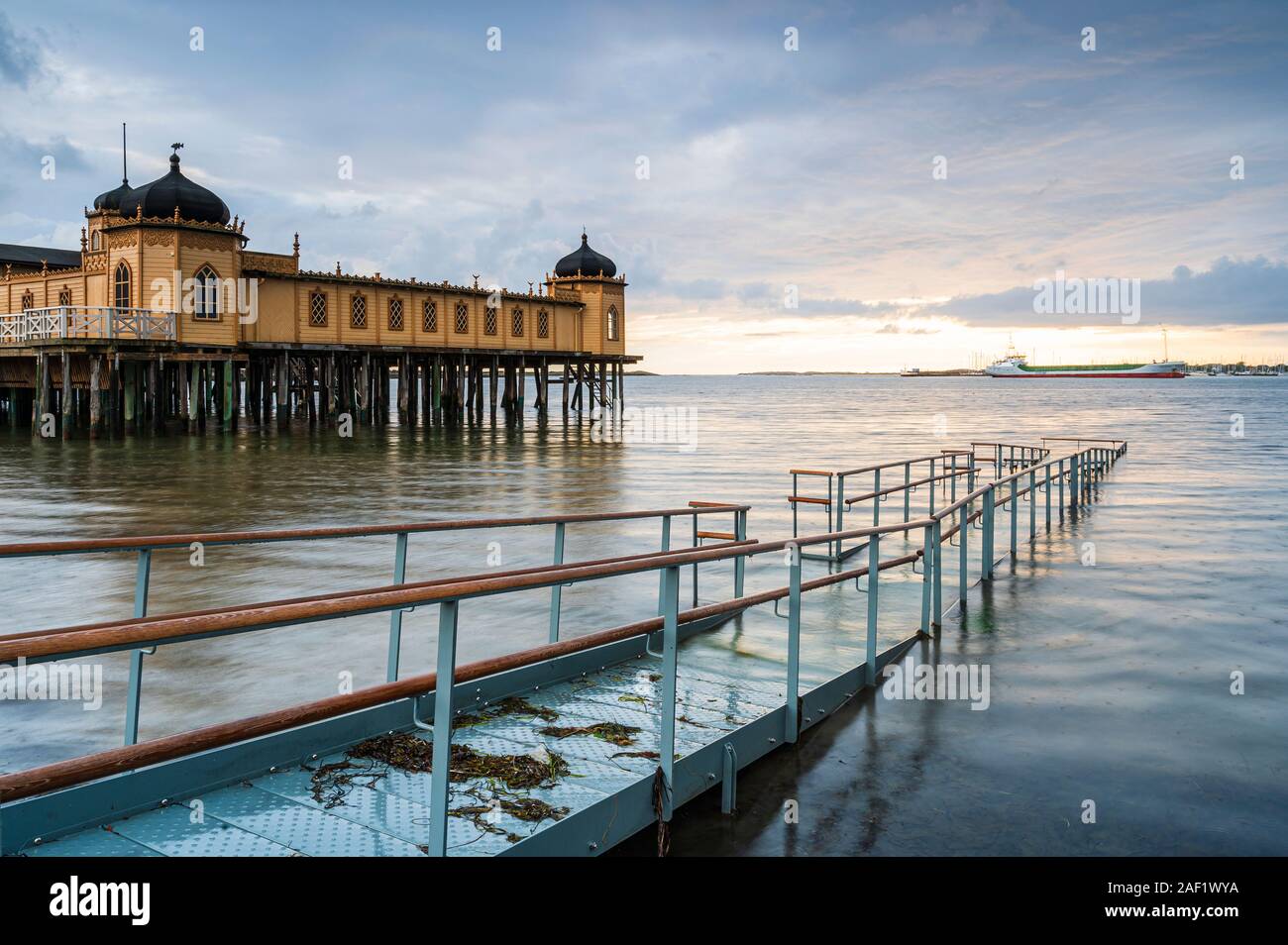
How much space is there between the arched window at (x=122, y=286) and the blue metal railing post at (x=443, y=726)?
37.5 m

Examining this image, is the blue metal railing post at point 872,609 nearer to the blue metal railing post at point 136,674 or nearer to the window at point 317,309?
the blue metal railing post at point 136,674

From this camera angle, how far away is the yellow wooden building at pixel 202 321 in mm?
35625

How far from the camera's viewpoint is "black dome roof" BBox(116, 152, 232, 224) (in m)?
36.5

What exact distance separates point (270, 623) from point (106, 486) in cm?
1993

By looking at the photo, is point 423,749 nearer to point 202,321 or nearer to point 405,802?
point 405,802

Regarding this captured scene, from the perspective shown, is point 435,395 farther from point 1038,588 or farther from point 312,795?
point 312,795

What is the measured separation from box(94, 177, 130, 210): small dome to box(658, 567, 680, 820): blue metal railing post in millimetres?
54840

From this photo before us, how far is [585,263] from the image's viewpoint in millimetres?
54812

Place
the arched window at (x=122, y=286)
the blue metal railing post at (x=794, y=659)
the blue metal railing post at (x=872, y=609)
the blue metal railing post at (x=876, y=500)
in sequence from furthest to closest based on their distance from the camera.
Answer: the arched window at (x=122, y=286) → the blue metal railing post at (x=876, y=500) → the blue metal railing post at (x=872, y=609) → the blue metal railing post at (x=794, y=659)

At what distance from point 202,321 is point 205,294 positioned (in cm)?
97

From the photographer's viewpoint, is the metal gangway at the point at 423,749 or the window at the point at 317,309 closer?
the metal gangway at the point at 423,749

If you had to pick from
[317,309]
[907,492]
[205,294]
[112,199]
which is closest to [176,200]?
[205,294]

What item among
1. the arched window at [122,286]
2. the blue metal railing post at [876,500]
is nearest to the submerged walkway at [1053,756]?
the blue metal railing post at [876,500]
